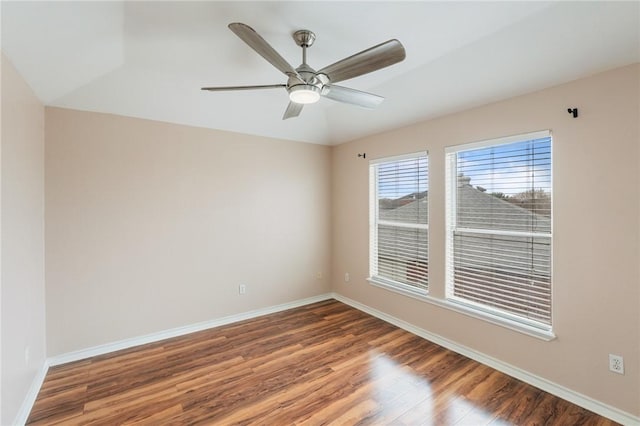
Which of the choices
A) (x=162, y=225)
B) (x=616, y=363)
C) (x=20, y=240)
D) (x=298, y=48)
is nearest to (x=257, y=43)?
(x=298, y=48)

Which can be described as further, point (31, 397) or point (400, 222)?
point (400, 222)

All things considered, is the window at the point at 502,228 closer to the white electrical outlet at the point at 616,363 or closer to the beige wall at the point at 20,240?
the white electrical outlet at the point at 616,363

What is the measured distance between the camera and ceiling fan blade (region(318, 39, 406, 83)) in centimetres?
170

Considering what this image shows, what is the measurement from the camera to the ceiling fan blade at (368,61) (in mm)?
1701

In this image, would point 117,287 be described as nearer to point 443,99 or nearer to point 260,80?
point 260,80

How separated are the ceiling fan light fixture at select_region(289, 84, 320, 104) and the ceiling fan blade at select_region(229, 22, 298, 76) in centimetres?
11

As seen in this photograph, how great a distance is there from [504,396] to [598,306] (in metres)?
1.00

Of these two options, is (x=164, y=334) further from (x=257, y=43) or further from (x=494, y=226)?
(x=494, y=226)

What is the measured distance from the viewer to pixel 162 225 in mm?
3375

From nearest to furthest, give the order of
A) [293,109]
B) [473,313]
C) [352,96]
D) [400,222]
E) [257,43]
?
[257,43] → [352,96] → [293,109] → [473,313] → [400,222]

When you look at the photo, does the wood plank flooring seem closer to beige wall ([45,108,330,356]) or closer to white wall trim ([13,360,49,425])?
white wall trim ([13,360,49,425])

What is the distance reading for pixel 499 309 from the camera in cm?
283

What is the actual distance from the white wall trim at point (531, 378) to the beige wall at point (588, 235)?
0.04 metres

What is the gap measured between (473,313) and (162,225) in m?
3.53
